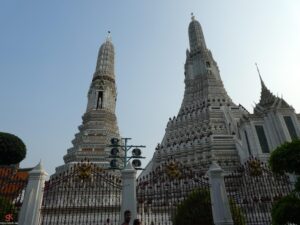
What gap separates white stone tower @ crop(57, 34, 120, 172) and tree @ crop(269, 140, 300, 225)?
81.4 feet

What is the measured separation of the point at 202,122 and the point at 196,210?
32.2 meters

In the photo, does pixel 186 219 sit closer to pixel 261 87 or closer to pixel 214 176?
pixel 214 176

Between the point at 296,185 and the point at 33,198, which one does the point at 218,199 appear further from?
the point at 33,198

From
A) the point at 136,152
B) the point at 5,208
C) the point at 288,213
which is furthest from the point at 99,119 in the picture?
the point at 288,213

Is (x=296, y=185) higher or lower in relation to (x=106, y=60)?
lower

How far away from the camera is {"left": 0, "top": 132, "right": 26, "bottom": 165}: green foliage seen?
15.8 meters

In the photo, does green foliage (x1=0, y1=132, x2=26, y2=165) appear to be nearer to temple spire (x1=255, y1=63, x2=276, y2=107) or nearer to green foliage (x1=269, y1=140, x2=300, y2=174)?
green foliage (x1=269, y1=140, x2=300, y2=174)

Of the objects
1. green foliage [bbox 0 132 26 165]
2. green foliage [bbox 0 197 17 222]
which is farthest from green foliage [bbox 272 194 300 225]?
green foliage [bbox 0 132 26 165]

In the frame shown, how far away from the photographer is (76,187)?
1286 centimetres

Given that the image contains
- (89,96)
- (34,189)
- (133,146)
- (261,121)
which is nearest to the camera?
(34,189)

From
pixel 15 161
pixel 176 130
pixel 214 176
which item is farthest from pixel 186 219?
pixel 176 130

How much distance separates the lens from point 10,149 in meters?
15.9

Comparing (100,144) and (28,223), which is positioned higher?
(100,144)

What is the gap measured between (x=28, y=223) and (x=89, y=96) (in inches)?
1388
